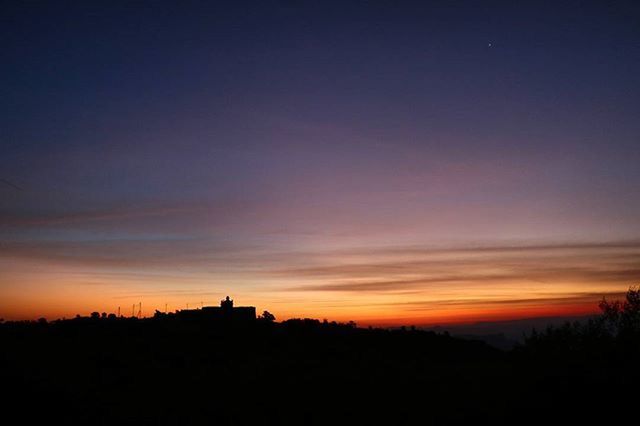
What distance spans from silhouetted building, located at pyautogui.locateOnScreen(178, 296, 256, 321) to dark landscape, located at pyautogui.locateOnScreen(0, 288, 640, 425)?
38.9 feet

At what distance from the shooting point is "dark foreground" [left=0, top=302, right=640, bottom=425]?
25.1m

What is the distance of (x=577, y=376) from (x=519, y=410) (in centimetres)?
587

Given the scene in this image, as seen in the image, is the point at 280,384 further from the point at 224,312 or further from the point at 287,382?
the point at 224,312

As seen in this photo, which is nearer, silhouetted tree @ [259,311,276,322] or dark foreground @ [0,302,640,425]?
dark foreground @ [0,302,640,425]

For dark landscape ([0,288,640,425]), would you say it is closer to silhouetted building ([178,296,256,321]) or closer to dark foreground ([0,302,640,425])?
dark foreground ([0,302,640,425])

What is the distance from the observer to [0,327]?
52.1 metres

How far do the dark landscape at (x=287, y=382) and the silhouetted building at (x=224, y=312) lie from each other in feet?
38.9

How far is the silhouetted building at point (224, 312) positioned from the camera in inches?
2623

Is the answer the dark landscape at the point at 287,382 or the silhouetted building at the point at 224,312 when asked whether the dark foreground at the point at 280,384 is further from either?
the silhouetted building at the point at 224,312

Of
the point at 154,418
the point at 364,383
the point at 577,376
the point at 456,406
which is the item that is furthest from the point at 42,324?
the point at 577,376

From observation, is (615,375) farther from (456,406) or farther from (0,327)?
(0,327)

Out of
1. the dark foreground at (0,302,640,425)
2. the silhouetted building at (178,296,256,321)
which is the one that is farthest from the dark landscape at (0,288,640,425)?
the silhouetted building at (178,296,256,321)

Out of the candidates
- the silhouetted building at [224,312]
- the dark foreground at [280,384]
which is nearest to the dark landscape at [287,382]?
the dark foreground at [280,384]

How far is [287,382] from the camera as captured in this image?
33.2m
